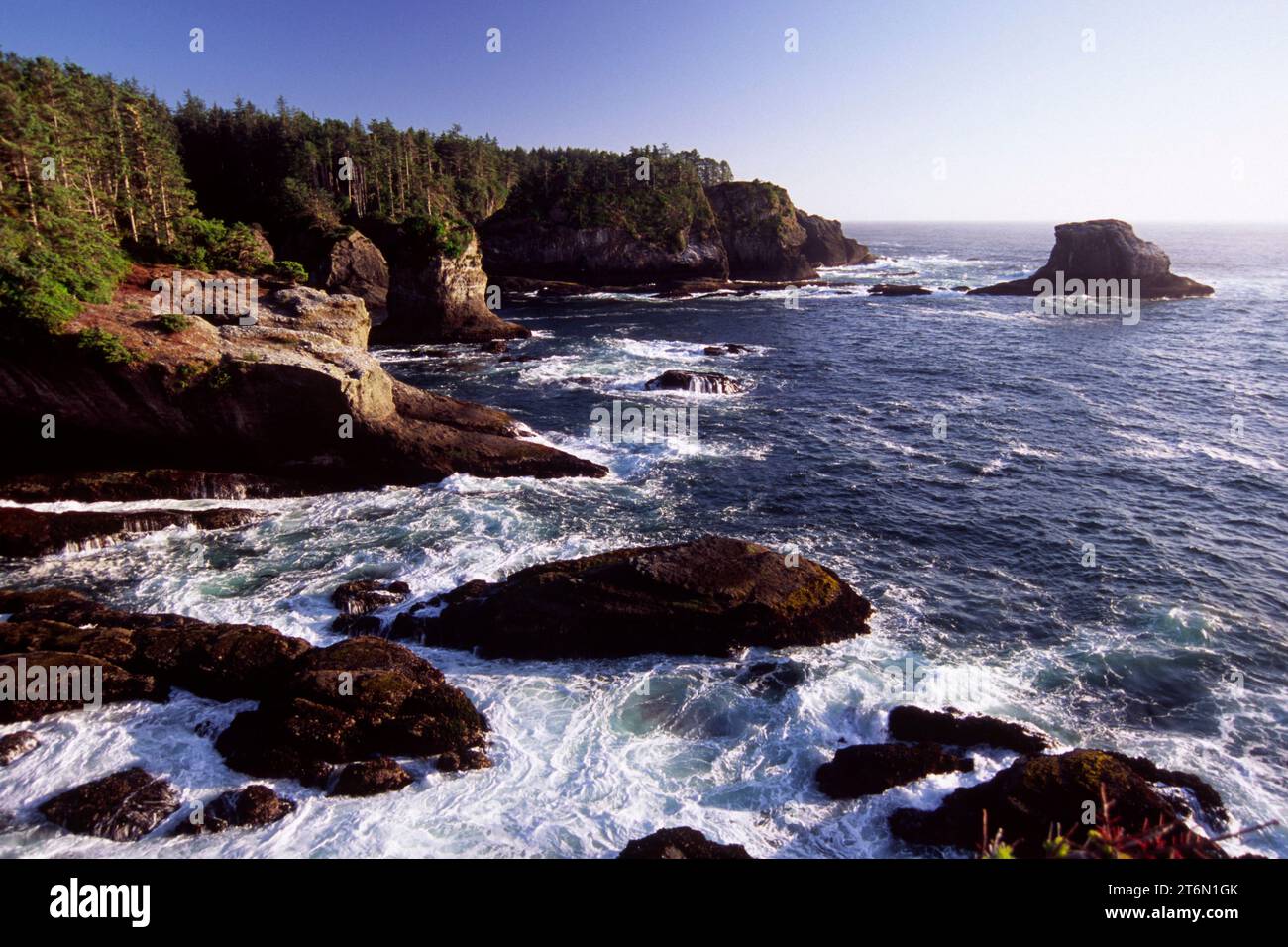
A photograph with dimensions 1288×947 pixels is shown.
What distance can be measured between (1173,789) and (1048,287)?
101607mm

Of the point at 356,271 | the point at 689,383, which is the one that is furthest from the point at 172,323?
the point at 356,271

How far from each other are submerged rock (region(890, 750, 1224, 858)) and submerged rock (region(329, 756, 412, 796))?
11.4 metres

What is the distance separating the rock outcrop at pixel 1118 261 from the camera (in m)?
93.9

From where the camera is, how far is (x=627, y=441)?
3941 centimetres

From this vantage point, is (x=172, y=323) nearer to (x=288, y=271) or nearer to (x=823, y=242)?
(x=288, y=271)

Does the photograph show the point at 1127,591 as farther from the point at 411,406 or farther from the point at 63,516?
the point at 63,516

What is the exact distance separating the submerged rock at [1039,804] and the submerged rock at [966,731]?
1.74m

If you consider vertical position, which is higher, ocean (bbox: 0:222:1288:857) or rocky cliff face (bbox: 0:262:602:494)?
rocky cliff face (bbox: 0:262:602:494)

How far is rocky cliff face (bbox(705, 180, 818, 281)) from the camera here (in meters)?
115

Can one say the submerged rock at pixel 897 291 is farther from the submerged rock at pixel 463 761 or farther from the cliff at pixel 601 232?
the submerged rock at pixel 463 761

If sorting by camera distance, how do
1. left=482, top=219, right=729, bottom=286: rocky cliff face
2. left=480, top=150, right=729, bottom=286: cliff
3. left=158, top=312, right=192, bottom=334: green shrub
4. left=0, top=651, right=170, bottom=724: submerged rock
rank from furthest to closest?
left=482, top=219, right=729, bottom=286: rocky cliff face → left=480, top=150, right=729, bottom=286: cliff → left=158, top=312, right=192, bottom=334: green shrub → left=0, top=651, right=170, bottom=724: submerged rock

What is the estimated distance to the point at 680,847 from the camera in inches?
548

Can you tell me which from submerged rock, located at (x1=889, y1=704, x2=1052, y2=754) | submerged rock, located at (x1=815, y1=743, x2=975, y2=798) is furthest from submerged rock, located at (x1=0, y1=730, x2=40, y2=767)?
submerged rock, located at (x1=889, y1=704, x2=1052, y2=754)

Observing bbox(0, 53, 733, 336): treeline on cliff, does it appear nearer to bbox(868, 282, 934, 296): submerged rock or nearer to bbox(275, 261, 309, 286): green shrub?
bbox(275, 261, 309, 286): green shrub
